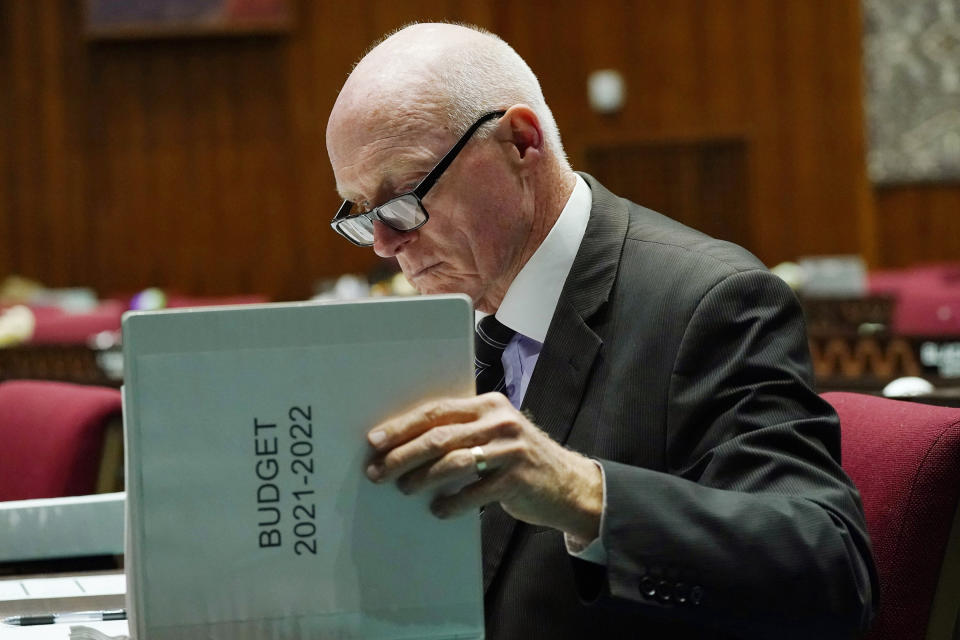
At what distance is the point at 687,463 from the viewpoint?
1610mm

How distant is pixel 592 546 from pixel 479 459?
0.26 m

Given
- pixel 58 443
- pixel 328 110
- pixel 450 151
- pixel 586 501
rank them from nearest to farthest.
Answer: pixel 586 501
pixel 450 151
pixel 58 443
pixel 328 110

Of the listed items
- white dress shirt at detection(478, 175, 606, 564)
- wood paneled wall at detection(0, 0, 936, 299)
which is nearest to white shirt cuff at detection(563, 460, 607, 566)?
white dress shirt at detection(478, 175, 606, 564)

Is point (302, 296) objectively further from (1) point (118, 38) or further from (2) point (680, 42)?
(2) point (680, 42)

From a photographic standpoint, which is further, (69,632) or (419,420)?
(69,632)

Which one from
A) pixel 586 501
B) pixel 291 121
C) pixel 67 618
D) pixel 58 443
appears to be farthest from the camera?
pixel 291 121

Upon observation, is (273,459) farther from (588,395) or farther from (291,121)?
(291,121)

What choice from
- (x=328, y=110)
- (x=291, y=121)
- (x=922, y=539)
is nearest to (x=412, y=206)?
(x=922, y=539)

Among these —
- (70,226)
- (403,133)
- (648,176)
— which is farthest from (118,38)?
(403,133)

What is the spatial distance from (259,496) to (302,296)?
11.8 metres

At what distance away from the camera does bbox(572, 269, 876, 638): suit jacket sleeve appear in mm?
1403

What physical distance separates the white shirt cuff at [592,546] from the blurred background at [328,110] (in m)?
10.4

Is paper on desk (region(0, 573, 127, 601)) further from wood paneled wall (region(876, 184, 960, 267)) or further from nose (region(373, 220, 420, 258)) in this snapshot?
wood paneled wall (region(876, 184, 960, 267))

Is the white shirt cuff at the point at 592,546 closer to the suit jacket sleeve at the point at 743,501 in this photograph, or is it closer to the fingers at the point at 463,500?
the suit jacket sleeve at the point at 743,501
